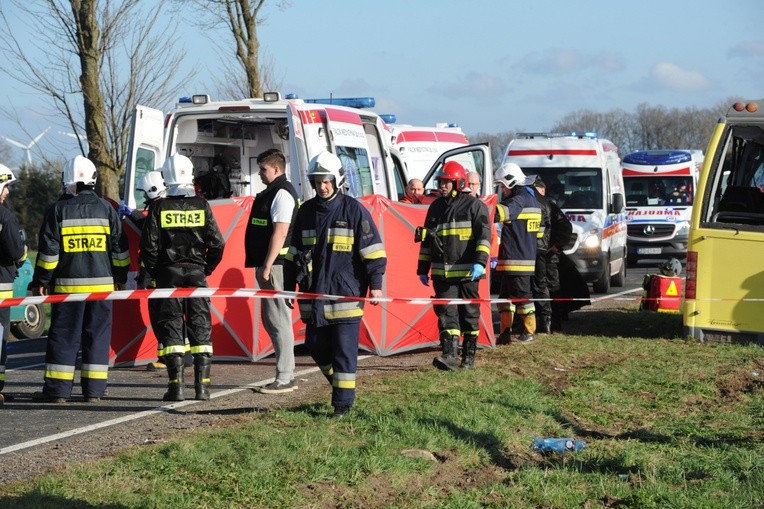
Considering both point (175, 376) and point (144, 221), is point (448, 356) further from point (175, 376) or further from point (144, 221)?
point (144, 221)

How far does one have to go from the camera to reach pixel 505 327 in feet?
42.5

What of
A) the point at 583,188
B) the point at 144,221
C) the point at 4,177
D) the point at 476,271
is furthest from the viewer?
the point at 583,188

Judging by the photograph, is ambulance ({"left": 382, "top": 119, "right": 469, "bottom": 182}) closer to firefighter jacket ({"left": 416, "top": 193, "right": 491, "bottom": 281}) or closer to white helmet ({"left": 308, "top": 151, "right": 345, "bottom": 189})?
firefighter jacket ({"left": 416, "top": 193, "right": 491, "bottom": 281})

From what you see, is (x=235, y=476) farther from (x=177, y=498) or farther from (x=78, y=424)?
(x=78, y=424)

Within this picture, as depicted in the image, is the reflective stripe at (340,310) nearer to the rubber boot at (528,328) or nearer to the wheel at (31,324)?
the rubber boot at (528,328)

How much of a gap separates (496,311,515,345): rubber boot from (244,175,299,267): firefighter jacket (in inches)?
159

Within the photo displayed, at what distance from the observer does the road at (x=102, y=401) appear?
7973 mm

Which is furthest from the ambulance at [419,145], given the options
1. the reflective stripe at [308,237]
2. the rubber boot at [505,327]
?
the reflective stripe at [308,237]

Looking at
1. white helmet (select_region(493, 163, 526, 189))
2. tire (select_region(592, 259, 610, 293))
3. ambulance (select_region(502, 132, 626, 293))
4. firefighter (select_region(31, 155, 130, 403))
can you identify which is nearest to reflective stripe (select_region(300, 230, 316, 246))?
firefighter (select_region(31, 155, 130, 403))

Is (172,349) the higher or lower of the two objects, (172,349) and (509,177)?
the lower

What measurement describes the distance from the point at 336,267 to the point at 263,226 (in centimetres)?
152

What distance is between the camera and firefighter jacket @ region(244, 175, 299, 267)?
938 centimetres

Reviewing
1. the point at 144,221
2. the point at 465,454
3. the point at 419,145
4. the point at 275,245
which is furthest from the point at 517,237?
the point at 419,145

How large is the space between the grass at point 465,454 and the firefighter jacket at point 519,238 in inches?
94.7
